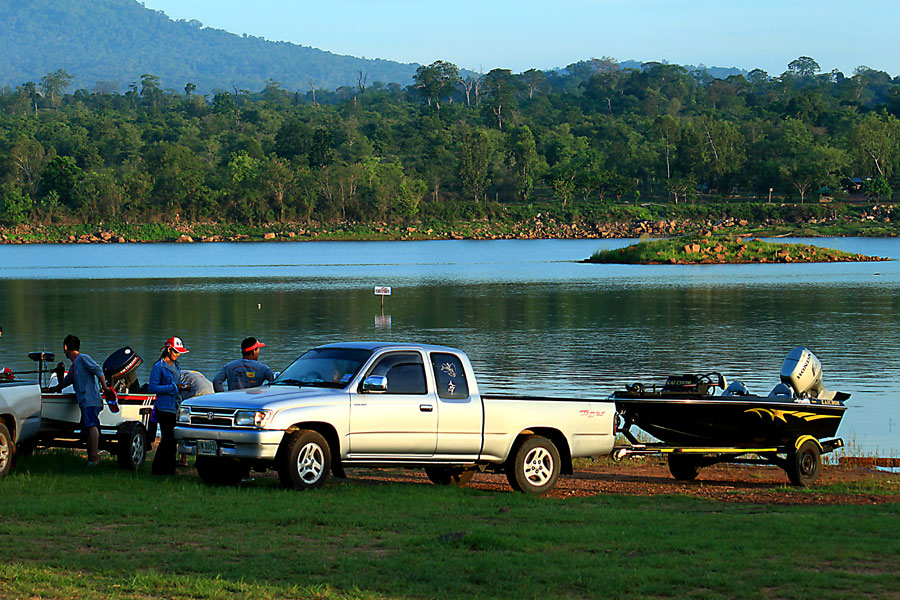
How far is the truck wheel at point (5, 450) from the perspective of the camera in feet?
43.7

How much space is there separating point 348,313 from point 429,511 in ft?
124

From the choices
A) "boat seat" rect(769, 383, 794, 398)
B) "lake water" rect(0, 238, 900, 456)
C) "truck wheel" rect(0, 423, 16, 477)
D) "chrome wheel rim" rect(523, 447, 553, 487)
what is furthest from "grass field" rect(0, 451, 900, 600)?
"lake water" rect(0, 238, 900, 456)

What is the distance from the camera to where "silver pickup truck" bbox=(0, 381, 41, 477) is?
43.8ft

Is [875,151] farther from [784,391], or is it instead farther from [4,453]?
[4,453]

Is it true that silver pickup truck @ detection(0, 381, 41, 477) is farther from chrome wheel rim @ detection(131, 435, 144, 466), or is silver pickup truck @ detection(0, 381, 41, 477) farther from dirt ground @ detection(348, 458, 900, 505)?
dirt ground @ detection(348, 458, 900, 505)

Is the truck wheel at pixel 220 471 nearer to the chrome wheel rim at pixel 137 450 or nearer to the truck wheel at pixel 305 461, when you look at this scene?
the truck wheel at pixel 305 461

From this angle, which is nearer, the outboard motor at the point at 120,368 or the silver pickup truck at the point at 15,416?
the silver pickup truck at the point at 15,416

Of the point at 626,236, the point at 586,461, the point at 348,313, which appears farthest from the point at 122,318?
the point at 626,236

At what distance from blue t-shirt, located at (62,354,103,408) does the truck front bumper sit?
1974 millimetres

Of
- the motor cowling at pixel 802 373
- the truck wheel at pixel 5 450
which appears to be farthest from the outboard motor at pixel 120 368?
the motor cowling at pixel 802 373

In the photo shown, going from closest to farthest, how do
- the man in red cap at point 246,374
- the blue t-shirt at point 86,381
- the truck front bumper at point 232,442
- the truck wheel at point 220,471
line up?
the truck front bumper at point 232,442 → the truck wheel at point 220,471 → the blue t-shirt at point 86,381 → the man in red cap at point 246,374

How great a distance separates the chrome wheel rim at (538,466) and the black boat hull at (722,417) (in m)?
1.77

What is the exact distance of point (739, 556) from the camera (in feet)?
31.4

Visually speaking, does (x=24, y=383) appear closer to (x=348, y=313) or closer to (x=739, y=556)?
(x=739, y=556)
